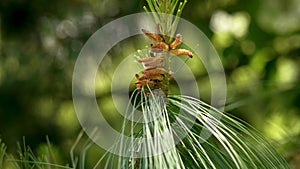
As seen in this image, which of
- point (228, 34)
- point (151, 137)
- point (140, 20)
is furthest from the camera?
point (228, 34)

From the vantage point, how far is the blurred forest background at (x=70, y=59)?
1.05m

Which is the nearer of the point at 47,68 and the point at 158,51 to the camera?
the point at 158,51

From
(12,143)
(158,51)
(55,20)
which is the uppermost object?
(55,20)

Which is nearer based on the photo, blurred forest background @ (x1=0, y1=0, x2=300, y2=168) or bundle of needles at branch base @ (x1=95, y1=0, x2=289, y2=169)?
bundle of needles at branch base @ (x1=95, y1=0, x2=289, y2=169)

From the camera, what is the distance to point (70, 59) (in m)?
1.05

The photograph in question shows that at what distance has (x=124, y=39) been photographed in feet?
3.28

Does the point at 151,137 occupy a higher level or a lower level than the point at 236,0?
lower

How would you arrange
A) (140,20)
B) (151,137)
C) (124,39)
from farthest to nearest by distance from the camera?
(124,39)
(140,20)
(151,137)

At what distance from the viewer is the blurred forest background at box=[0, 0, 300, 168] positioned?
1.05m

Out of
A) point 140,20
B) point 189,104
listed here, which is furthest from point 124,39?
point 189,104

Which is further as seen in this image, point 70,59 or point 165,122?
point 70,59

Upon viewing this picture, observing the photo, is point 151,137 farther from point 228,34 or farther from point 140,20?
point 228,34

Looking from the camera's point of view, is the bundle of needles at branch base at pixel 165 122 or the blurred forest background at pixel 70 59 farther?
the blurred forest background at pixel 70 59

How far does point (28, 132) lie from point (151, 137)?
780 millimetres
